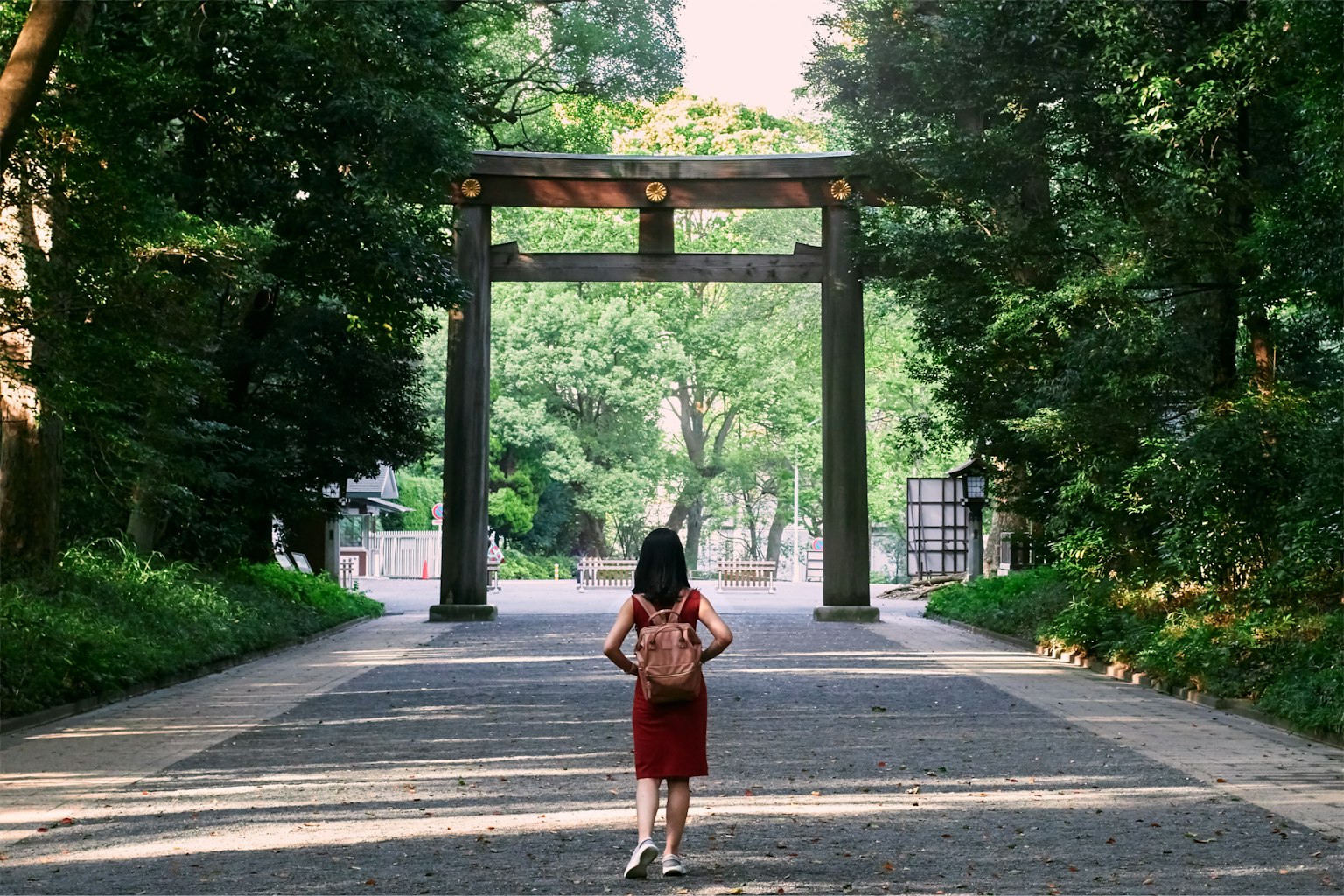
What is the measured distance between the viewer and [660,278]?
85.0 feet

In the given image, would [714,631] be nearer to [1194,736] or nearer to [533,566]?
[1194,736]

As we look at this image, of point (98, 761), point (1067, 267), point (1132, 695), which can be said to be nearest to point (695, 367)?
point (1067, 267)

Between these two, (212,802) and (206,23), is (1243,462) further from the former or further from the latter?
(206,23)

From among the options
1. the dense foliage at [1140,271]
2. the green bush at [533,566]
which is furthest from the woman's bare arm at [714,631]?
the green bush at [533,566]

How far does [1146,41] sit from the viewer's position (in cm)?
1656

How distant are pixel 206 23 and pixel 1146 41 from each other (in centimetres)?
998

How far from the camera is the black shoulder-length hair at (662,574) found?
6492 mm

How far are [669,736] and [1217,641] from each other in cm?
873

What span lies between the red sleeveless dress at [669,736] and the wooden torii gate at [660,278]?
18.8m

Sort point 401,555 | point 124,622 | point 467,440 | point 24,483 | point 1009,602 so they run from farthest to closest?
point 401,555 → point 467,440 → point 1009,602 → point 124,622 → point 24,483

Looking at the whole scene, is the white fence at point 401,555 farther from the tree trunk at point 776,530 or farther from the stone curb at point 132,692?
the stone curb at point 132,692

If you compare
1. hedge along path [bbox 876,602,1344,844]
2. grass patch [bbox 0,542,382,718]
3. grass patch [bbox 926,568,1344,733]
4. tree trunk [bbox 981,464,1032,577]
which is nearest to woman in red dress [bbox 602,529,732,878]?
hedge along path [bbox 876,602,1344,844]

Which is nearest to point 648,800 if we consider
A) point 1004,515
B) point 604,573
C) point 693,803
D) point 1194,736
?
point 693,803

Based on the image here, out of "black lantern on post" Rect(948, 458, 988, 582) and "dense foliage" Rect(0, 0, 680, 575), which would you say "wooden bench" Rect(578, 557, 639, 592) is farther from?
"dense foliage" Rect(0, 0, 680, 575)
